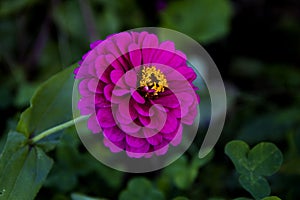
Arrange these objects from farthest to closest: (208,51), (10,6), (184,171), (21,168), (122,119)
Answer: (208,51), (10,6), (184,171), (21,168), (122,119)

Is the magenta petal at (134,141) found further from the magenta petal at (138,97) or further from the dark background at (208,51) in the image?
the dark background at (208,51)

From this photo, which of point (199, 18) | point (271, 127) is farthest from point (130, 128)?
point (199, 18)

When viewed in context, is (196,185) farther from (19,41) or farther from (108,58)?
(19,41)

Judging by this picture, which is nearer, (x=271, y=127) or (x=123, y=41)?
(x=123, y=41)

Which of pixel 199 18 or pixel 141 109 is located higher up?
pixel 141 109

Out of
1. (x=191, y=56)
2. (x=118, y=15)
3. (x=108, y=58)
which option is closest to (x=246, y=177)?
(x=108, y=58)

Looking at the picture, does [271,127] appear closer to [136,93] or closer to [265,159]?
[265,159]
